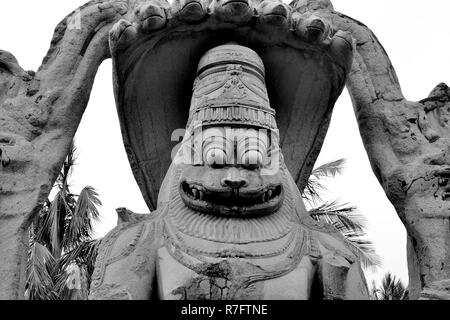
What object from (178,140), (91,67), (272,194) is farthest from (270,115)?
(91,67)

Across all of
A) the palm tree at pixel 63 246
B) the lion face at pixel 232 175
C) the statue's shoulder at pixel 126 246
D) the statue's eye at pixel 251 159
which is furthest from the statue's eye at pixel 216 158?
the palm tree at pixel 63 246

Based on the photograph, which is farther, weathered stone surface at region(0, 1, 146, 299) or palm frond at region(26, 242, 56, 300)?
palm frond at region(26, 242, 56, 300)

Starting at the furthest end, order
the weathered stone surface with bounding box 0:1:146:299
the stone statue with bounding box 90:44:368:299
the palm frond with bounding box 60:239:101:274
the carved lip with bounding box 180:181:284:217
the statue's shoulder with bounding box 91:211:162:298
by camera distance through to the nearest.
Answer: the palm frond with bounding box 60:239:101:274 → the weathered stone surface with bounding box 0:1:146:299 → the carved lip with bounding box 180:181:284:217 → the statue's shoulder with bounding box 91:211:162:298 → the stone statue with bounding box 90:44:368:299

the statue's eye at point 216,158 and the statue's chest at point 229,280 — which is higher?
the statue's eye at point 216,158

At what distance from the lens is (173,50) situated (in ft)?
14.9

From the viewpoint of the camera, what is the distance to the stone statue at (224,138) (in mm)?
3504

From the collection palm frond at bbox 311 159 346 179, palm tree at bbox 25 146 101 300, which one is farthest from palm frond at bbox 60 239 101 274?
palm frond at bbox 311 159 346 179

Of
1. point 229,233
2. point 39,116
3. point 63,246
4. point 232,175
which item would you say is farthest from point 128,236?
point 63,246

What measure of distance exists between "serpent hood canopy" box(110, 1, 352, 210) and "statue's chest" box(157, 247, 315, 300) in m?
1.37

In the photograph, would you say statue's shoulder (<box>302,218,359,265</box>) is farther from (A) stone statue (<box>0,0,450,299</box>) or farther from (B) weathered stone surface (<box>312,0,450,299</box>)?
(B) weathered stone surface (<box>312,0,450,299</box>)

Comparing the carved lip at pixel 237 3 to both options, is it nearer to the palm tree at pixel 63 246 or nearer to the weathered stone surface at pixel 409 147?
the weathered stone surface at pixel 409 147

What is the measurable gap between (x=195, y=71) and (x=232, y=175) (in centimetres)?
132

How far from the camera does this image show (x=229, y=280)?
3.25 m

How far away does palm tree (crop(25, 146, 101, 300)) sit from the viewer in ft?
29.0
